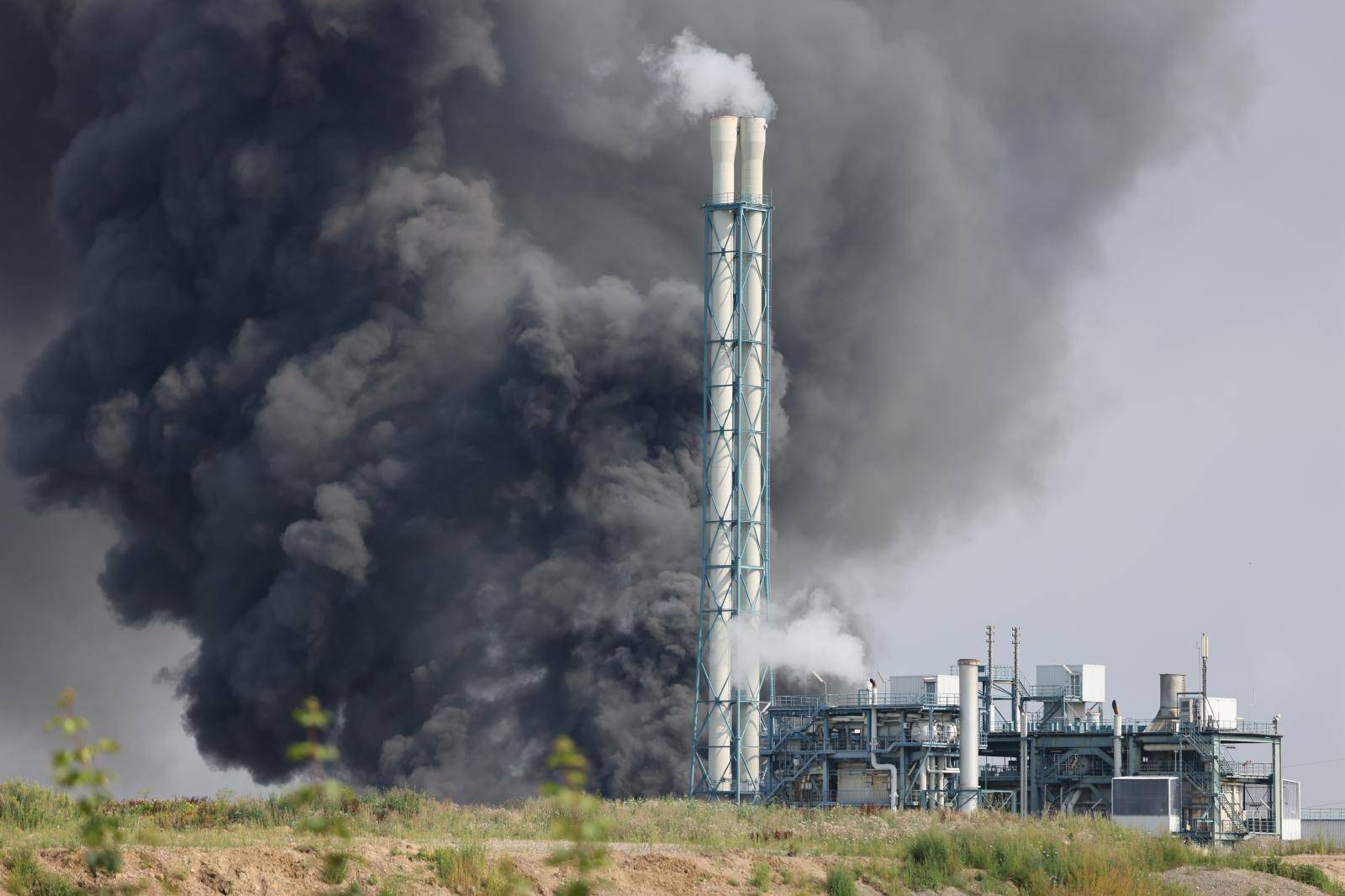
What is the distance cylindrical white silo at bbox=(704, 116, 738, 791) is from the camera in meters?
81.6

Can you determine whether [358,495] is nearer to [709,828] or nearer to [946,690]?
[946,690]

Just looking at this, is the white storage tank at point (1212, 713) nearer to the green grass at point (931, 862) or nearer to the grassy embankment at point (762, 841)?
the grassy embankment at point (762, 841)

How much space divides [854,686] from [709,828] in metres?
35.9

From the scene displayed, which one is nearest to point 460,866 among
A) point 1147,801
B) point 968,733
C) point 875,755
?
point 968,733

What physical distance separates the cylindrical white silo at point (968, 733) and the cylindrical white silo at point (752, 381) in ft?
31.1

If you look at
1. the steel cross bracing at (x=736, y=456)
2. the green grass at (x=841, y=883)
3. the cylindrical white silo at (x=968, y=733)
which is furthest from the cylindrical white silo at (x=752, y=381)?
the green grass at (x=841, y=883)

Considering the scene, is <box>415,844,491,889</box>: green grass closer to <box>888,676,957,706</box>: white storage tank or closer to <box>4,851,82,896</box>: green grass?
<box>4,851,82,896</box>: green grass

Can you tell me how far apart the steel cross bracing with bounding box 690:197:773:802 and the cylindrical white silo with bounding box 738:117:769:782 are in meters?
0.04

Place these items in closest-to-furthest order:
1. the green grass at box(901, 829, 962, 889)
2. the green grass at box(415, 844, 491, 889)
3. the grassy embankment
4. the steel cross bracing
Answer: the green grass at box(415, 844, 491, 889), the grassy embankment, the green grass at box(901, 829, 962, 889), the steel cross bracing

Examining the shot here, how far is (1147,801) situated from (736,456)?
22.5 meters

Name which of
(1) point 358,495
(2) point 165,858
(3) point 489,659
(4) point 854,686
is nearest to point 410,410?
(1) point 358,495

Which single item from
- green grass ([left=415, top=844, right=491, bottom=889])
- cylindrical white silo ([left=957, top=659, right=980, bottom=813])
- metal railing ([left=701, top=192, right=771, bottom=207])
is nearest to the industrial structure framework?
cylindrical white silo ([left=957, top=659, right=980, bottom=813])

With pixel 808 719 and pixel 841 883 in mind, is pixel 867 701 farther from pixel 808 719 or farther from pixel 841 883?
pixel 841 883

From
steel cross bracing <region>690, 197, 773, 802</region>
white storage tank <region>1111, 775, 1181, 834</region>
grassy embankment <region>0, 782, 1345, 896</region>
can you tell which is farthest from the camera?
steel cross bracing <region>690, 197, 773, 802</region>
